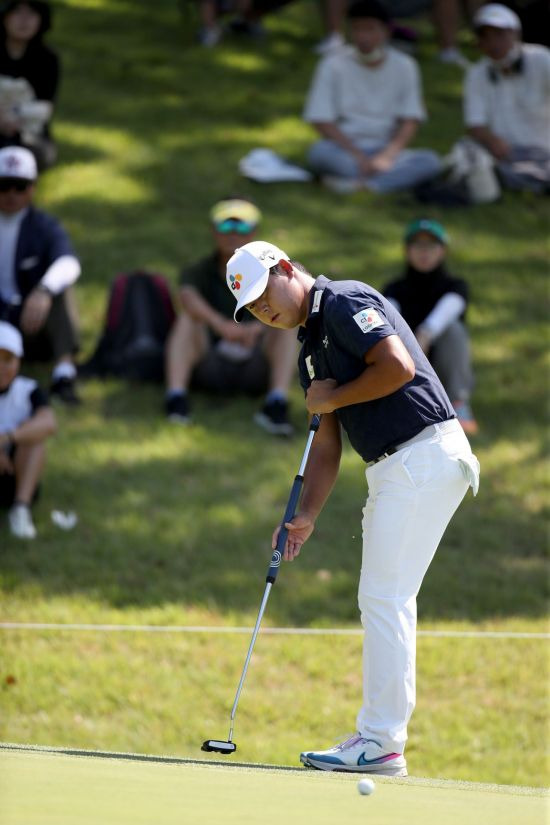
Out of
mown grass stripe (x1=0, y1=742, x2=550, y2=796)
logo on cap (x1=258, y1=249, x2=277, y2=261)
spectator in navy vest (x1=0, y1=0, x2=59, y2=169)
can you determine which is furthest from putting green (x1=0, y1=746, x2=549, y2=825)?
spectator in navy vest (x1=0, y1=0, x2=59, y2=169)

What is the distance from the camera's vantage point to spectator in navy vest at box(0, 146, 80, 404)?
763 cm

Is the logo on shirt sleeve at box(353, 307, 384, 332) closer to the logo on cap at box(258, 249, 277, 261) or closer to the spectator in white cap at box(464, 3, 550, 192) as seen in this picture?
the logo on cap at box(258, 249, 277, 261)

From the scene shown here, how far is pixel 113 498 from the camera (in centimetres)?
695

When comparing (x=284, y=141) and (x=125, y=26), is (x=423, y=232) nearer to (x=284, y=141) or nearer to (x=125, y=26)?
(x=284, y=141)

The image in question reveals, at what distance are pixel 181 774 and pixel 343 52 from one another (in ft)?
25.4

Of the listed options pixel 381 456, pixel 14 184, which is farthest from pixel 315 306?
pixel 14 184

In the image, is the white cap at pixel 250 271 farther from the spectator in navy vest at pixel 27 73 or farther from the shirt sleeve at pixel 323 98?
the shirt sleeve at pixel 323 98

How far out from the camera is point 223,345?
7.90 metres

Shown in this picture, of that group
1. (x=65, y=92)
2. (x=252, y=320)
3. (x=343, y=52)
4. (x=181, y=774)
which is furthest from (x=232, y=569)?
(x=65, y=92)

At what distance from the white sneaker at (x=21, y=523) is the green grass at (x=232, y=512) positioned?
0.22ft

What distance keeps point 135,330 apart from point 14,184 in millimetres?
1143

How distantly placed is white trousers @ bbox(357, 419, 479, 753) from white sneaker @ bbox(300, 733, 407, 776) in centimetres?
3

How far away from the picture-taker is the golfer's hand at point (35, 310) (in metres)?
7.52

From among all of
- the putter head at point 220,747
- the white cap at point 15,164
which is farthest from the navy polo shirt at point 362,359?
the white cap at point 15,164
